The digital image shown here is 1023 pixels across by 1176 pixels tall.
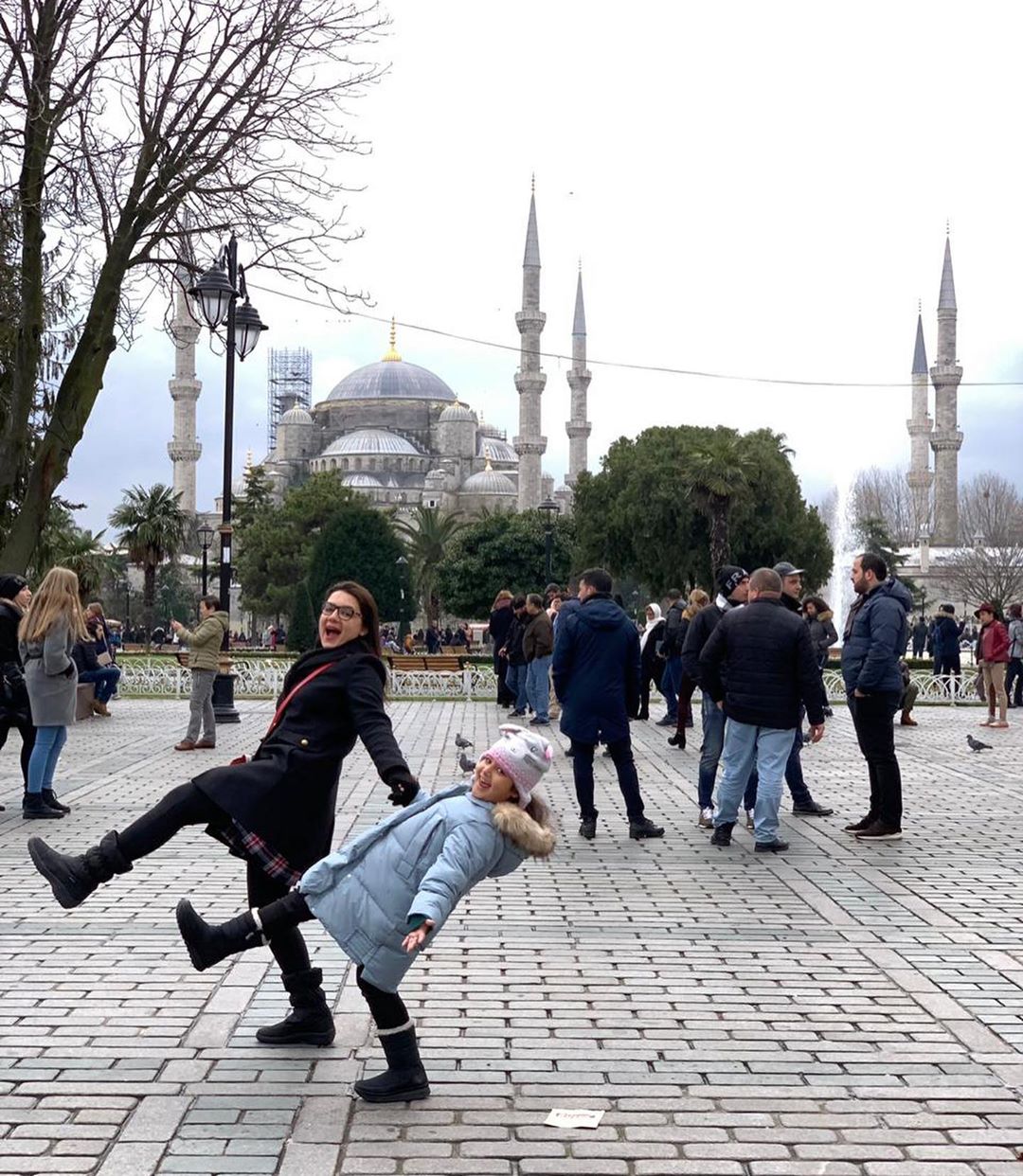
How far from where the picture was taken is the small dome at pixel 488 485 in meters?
110

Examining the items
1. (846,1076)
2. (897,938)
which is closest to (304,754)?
(846,1076)

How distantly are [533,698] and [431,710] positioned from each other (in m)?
4.20

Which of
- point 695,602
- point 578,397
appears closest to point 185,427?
point 578,397

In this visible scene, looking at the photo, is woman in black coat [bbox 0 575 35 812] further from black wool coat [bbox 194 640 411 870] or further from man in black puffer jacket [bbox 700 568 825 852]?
black wool coat [bbox 194 640 411 870]

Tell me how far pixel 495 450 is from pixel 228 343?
4218 inches

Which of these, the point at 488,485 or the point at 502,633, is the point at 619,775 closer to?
the point at 502,633

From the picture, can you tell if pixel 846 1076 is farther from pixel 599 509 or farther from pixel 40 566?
pixel 599 509

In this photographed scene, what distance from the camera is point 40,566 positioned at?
24703 mm

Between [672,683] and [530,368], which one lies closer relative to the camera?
[672,683]

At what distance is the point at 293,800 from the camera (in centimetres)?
464

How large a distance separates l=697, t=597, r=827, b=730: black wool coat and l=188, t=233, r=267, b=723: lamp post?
380 inches

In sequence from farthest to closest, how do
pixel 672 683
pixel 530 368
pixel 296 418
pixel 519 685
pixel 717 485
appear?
1. pixel 296 418
2. pixel 530 368
3. pixel 717 485
4. pixel 519 685
5. pixel 672 683

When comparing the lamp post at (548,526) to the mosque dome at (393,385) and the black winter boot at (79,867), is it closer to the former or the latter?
the black winter boot at (79,867)

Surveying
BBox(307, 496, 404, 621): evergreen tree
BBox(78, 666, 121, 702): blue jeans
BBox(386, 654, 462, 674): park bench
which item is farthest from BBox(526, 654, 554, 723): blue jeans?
BBox(307, 496, 404, 621): evergreen tree
